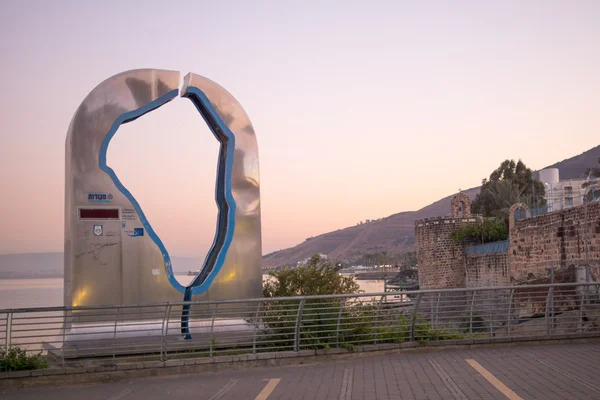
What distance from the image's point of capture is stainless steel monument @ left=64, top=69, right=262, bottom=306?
33.9ft

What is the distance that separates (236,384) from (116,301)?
9.18ft

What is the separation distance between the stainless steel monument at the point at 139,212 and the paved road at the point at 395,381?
1.84m

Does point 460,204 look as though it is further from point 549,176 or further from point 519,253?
point 549,176

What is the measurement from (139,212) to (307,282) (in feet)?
13.6

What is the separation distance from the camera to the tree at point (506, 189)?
5825 cm

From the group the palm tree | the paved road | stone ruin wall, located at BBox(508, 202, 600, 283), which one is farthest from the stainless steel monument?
the palm tree

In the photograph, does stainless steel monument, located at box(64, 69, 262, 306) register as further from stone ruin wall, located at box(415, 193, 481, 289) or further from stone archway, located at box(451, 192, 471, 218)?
stone archway, located at box(451, 192, 471, 218)

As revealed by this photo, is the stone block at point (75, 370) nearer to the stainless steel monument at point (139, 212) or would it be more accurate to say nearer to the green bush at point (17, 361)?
the green bush at point (17, 361)

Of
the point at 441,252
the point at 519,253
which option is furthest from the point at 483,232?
the point at 519,253

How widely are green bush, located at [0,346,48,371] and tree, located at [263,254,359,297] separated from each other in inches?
204

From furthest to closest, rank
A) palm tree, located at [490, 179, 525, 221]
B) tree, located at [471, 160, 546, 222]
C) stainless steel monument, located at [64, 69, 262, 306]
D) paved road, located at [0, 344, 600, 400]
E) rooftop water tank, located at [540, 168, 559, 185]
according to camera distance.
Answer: rooftop water tank, located at [540, 168, 559, 185] → tree, located at [471, 160, 546, 222] → palm tree, located at [490, 179, 525, 221] → stainless steel monument, located at [64, 69, 262, 306] → paved road, located at [0, 344, 600, 400]

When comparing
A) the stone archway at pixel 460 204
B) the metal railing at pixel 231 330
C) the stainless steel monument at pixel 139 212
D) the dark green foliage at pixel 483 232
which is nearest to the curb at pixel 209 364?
the metal railing at pixel 231 330

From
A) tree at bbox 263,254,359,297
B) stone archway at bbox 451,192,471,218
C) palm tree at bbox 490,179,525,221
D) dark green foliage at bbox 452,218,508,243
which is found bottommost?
tree at bbox 263,254,359,297

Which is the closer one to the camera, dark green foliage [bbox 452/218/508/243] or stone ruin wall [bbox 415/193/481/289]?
dark green foliage [bbox 452/218/508/243]
